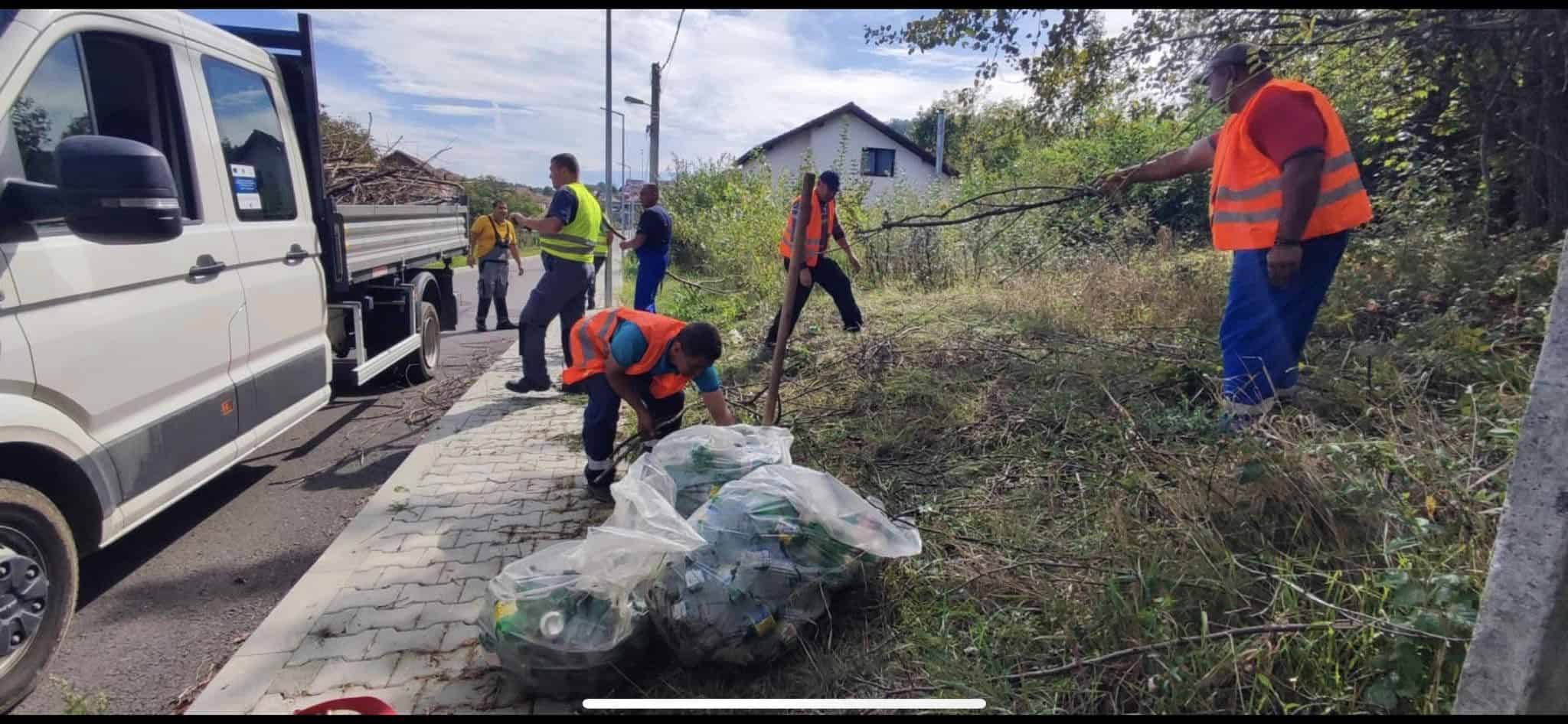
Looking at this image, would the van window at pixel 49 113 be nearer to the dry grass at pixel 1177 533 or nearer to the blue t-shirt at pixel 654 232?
the dry grass at pixel 1177 533

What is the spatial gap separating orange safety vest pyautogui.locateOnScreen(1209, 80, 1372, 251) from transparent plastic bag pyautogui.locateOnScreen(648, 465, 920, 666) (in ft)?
6.80

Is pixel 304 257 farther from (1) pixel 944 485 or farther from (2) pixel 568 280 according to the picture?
(1) pixel 944 485

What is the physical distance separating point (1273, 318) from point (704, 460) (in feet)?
7.88

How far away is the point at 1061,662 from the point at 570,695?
1.41 metres

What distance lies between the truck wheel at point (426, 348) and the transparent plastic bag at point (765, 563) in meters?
4.37

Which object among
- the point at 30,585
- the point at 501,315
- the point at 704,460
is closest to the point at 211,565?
the point at 30,585

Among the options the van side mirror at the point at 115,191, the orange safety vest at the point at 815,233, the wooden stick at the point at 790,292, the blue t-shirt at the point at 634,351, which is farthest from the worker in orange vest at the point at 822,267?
the van side mirror at the point at 115,191

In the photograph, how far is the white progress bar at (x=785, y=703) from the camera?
200 centimetres

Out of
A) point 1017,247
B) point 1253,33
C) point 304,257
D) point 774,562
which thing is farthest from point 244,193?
point 1017,247

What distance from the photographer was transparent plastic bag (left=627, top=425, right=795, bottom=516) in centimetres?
286

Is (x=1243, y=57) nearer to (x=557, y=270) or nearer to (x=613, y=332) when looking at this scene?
(x=613, y=332)

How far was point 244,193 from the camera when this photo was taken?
3408mm

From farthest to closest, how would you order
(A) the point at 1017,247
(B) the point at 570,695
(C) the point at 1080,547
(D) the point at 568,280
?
(A) the point at 1017,247
(D) the point at 568,280
(C) the point at 1080,547
(B) the point at 570,695

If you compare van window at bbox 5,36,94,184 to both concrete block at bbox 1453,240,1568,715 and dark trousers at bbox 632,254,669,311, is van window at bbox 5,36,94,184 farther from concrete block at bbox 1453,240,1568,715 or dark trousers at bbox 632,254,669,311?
dark trousers at bbox 632,254,669,311
